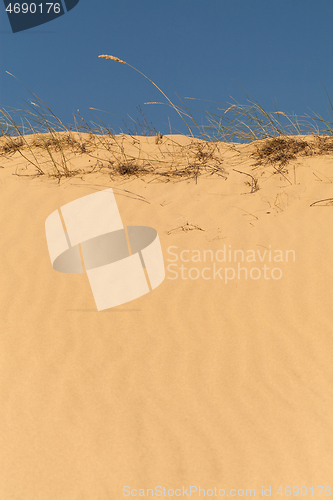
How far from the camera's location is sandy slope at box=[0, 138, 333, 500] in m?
1.70

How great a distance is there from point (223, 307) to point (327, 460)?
1.11 meters

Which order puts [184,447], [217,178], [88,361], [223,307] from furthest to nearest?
1. [217,178]
2. [223,307]
3. [88,361]
4. [184,447]

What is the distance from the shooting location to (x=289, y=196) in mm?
3637

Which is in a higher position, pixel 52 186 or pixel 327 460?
pixel 52 186

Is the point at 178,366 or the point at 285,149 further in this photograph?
the point at 285,149

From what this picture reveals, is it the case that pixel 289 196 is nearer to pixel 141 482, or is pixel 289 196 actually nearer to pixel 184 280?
pixel 184 280

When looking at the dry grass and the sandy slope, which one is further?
the dry grass

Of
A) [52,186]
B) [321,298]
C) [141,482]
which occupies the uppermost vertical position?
[52,186]

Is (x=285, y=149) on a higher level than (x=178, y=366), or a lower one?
higher

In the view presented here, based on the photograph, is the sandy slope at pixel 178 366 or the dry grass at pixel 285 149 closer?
the sandy slope at pixel 178 366

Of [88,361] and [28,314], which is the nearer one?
[88,361]

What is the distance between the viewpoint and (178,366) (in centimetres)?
219

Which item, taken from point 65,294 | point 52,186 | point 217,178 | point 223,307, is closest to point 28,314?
point 65,294

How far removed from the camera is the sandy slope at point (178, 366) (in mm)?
1700
